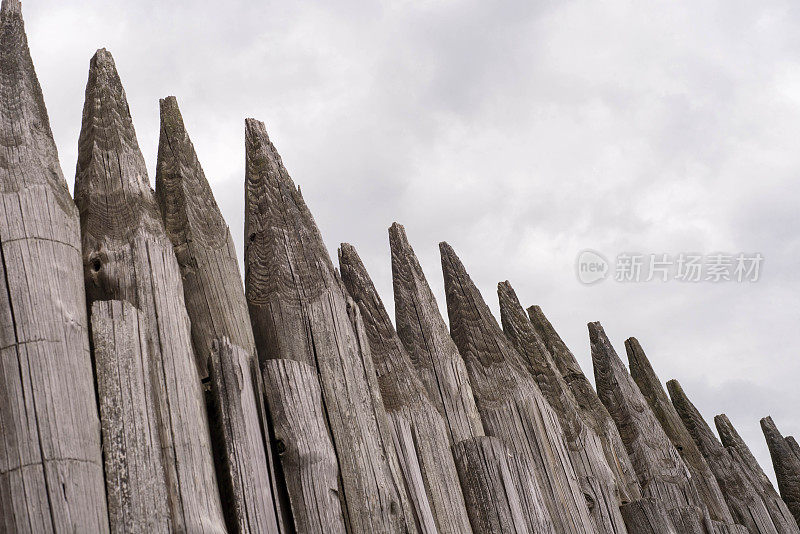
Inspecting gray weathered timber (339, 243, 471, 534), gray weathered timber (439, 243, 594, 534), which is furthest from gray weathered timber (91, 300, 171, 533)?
gray weathered timber (439, 243, 594, 534)

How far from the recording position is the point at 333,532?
3.18 m

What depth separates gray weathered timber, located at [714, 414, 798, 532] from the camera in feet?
21.8

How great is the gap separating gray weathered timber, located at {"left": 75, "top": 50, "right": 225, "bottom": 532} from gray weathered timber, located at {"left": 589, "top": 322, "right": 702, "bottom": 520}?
3713 mm

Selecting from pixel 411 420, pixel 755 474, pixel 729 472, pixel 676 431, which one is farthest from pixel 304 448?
pixel 755 474

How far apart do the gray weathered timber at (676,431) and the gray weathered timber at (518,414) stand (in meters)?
1.83

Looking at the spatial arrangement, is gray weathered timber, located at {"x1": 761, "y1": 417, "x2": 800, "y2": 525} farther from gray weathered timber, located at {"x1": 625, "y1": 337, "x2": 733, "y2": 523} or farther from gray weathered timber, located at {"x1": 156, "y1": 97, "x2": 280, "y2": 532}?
gray weathered timber, located at {"x1": 156, "y1": 97, "x2": 280, "y2": 532}

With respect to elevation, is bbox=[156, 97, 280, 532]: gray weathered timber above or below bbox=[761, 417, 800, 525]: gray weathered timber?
above

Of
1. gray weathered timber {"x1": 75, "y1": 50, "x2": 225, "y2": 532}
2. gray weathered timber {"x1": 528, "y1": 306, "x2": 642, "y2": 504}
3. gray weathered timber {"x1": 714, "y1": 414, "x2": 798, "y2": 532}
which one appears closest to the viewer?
gray weathered timber {"x1": 75, "y1": 50, "x2": 225, "y2": 532}

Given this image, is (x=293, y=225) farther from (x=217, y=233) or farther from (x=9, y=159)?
(x=9, y=159)

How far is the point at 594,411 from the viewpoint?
5684 mm

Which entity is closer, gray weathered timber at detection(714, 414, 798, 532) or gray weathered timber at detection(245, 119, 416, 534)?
gray weathered timber at detection(245, 119, 416, 534)

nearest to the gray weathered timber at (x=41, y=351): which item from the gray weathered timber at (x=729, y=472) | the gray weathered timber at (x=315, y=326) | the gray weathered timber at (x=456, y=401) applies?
the gray weathered timber at (x=315, y=326)

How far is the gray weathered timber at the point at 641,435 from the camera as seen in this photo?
5.44m

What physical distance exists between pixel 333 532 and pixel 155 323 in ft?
3.86
